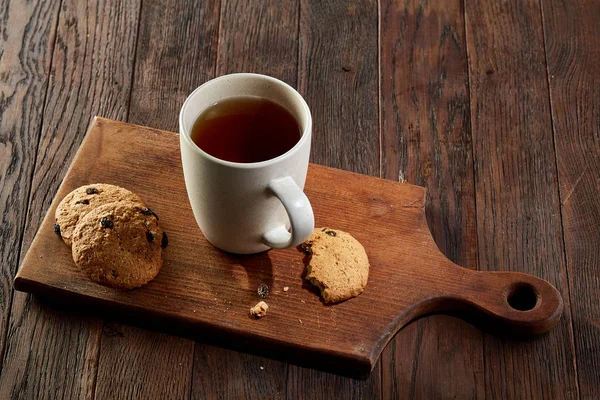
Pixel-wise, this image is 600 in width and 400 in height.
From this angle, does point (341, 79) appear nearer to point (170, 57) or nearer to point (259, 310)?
point (170, 57)

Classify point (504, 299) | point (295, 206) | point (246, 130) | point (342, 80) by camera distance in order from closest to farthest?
1. point (295, 206)
2. point (246, 130)
3. point (504, 299)
4. point (342, 80)

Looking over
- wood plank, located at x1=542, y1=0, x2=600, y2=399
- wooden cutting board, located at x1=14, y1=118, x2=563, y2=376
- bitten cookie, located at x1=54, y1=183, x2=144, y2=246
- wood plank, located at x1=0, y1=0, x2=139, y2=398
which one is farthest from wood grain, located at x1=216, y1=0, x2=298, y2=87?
wood plank, located at x1=542, y1=0, x2=600, y2=399

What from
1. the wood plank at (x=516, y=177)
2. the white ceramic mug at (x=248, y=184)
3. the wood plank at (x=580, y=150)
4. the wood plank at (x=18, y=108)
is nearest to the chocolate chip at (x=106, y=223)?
the white ceramic mug at (x=248, y=184)

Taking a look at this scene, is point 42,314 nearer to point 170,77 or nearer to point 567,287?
point 170,77

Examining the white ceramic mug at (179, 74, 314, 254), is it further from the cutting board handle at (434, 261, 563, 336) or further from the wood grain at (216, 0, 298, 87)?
the wood grain at (216, 0, 298, 87)

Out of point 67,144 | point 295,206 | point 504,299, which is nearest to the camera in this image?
point 295,206

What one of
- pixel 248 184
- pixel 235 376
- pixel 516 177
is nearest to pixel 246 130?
pixel 248 184

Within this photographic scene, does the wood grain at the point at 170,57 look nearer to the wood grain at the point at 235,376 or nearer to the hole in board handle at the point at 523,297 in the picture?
the wood grain at the point at 235,376
